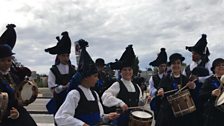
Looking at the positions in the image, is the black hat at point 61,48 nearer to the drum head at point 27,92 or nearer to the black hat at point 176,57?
the drum head at point 27,92

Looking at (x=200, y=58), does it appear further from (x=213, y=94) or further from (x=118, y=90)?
(x=118, y=90)

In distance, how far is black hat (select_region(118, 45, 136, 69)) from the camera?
6.55m

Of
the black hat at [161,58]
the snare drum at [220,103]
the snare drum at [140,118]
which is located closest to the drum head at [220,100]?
the snare drum at [220,103]

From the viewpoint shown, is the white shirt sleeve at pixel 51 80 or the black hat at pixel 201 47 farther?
the black hat at pixel 201 47

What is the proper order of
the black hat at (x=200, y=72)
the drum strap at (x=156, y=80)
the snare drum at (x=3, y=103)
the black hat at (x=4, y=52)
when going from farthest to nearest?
the drum strap at (x=156, y=80) < the black hat at (x=200, y=72) < the black hat at (x=4, y=52) < the snare drum at (x=3, y=103)

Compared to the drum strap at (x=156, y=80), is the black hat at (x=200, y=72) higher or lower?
higher

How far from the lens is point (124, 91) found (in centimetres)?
642

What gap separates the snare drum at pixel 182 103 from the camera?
257 inches

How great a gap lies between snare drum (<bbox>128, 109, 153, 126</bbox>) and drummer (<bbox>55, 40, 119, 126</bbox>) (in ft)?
1.77

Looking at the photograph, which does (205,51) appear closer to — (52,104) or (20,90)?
(52,104)

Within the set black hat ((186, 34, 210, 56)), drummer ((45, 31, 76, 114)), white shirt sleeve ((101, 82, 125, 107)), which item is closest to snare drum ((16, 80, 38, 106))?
white shirt sleeve ((101, 82, 125, 107))

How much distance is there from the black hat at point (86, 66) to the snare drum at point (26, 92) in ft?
2.70

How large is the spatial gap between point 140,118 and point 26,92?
1442mm

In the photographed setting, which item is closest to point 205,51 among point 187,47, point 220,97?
point 187,47
